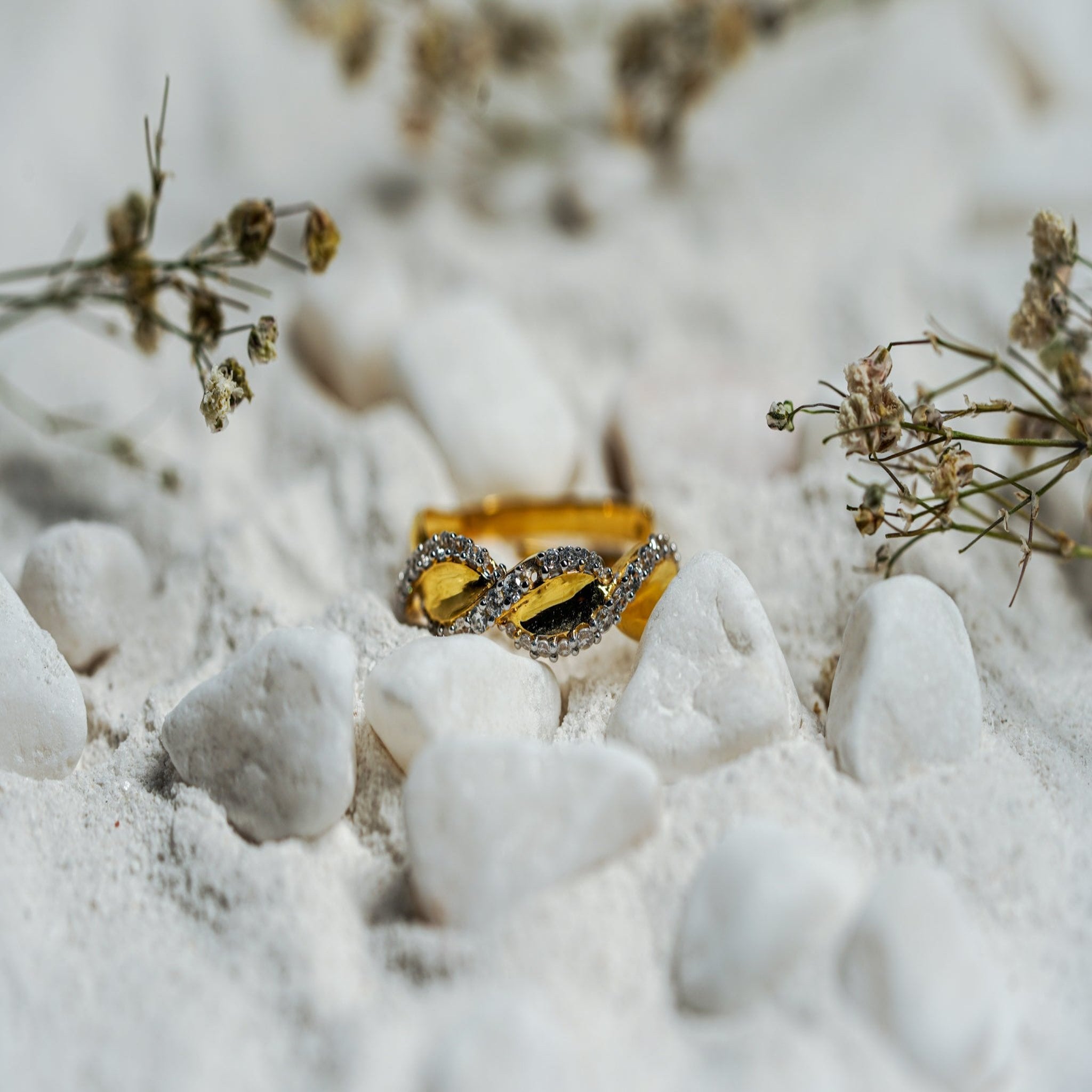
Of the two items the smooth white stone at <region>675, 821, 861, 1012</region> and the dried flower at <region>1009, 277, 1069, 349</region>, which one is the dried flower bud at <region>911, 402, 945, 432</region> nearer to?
the dried flower at <region>1009, 277, 1069, 349</region>

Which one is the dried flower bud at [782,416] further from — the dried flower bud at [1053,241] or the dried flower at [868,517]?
the dried flower bud at [1053,241]

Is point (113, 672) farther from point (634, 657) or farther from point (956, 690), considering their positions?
point (956, 690)

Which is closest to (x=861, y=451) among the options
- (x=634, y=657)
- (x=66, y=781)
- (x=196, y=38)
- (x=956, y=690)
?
(x=956, y=690)

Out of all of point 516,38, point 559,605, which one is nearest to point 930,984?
point 559,605

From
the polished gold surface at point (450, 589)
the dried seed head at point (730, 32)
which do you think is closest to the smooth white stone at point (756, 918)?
the polished gold surface at point (450, 589)

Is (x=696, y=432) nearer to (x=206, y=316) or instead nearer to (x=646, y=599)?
(x=646, y=599)

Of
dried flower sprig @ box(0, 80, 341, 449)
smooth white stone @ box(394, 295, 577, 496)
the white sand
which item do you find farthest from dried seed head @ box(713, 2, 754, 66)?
dried flower sprig @ box(0, 80, 341, 449)
